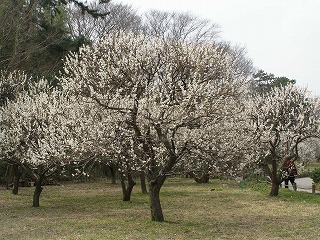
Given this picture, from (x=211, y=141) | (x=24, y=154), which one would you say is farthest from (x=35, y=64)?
(x=211, y=141)

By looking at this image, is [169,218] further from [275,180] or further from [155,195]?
[275,180]

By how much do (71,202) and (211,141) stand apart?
755cm

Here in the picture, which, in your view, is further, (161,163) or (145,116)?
(161,163)

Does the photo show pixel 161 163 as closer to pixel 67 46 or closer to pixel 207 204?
pixel 207 204

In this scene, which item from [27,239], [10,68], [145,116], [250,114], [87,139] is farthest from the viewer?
[10,68]

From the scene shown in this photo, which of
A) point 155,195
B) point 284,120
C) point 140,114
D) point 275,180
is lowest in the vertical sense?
point 155,195

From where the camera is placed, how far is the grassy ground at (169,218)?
28.8ft

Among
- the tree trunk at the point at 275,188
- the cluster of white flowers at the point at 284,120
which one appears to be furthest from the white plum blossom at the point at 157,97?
the tree trunk at the point at 275,188

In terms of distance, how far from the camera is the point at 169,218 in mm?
11031

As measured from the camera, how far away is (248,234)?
8758mm

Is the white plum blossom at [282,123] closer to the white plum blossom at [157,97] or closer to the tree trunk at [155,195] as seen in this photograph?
the white plum blossom at [157,97]

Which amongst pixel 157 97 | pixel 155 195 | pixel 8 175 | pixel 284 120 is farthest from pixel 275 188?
pixel 8 175

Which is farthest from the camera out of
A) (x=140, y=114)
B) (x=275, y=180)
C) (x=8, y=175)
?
(x=8, y=175)

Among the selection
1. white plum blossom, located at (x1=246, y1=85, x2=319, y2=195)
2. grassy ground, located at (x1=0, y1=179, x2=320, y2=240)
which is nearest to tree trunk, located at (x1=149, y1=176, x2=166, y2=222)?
grassy ground, located at (x1=0, y1=179, x2=320, y2=240)
